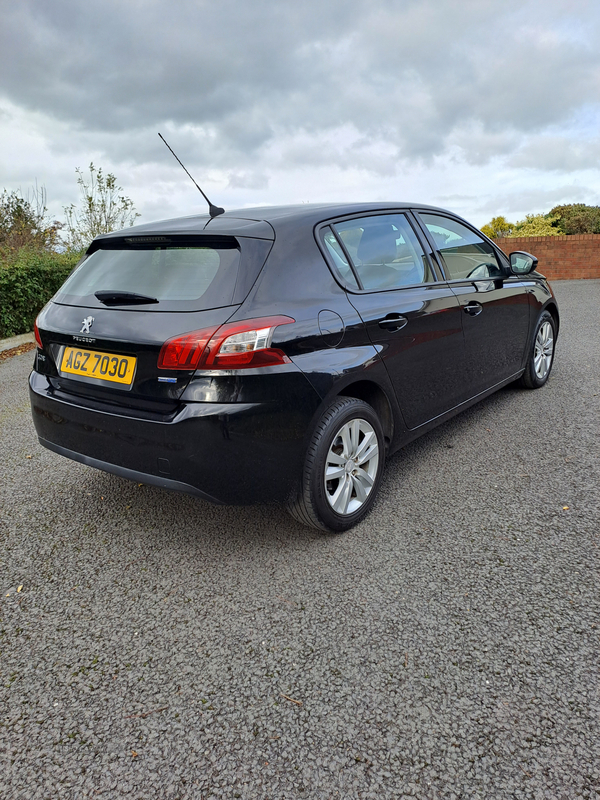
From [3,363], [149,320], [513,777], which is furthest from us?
[3,363]

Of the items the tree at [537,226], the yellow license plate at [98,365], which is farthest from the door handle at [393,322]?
the tree at [537,226]

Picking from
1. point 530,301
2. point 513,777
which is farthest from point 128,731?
point 530,301

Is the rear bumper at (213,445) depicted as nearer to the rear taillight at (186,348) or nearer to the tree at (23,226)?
the rear taillight at (186,348)

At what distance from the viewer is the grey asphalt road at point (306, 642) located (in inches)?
67.6

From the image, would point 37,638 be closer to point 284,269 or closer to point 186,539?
point 186,539

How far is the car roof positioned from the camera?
2.77 metres

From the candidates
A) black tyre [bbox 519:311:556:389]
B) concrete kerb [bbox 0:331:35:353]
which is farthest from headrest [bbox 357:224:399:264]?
concrete kerb [bbox 0:331:35:353]

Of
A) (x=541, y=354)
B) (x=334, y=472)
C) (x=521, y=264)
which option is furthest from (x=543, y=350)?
(x=334, y=472)

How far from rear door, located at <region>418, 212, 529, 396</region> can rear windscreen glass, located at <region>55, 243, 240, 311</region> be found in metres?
1.77

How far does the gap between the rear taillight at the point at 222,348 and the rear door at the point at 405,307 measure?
696 millimetres

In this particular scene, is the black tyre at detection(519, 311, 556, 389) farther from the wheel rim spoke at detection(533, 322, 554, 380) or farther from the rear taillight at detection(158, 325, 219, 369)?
the rear taillight at detection(158, 325, 219, 369)

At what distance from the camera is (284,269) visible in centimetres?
270

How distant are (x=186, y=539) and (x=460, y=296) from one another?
7.57 ft

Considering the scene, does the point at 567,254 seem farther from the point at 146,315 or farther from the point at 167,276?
the point at 146,315
